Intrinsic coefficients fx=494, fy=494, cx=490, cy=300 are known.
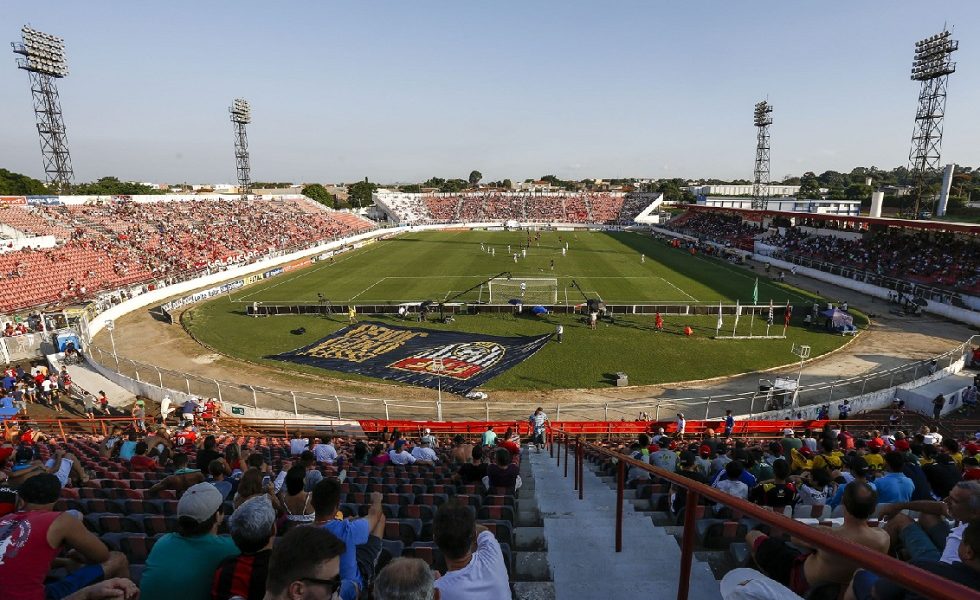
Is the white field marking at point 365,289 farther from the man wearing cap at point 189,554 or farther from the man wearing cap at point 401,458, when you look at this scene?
the man wearing cap at point 189,554

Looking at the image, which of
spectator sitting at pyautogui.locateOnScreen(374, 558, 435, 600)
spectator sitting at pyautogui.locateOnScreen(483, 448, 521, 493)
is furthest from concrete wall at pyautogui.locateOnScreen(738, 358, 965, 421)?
spectator sitting at pyautogui.locateOnScreen(374, 558, 435, 600)

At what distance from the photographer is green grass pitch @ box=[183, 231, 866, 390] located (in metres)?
24.7

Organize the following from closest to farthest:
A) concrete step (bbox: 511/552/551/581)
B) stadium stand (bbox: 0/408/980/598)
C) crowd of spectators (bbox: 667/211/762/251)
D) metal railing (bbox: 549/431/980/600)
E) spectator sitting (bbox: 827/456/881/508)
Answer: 1. metal railing (bbox: 549/431/980/600)
2. stadium stand (bbox: 0/408/980/598)
3. concrete step (bbox: 511/552/551/581)
4. spectator sitting (bbox: 827/456/881/508)
5. crowd of spectators (bbox: 667/211/762/251)

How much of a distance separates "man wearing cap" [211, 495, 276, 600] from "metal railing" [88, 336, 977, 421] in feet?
52.5

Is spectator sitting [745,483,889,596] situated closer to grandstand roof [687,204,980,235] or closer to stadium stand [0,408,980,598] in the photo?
stadium stand [0,408,980,598]

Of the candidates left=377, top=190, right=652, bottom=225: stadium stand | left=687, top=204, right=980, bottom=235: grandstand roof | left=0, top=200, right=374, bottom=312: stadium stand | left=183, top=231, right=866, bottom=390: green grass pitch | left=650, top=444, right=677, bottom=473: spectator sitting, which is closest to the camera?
left=650, top=444, right=677, bottom=473: spectator sitting

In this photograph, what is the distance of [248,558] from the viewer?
308 centimetres

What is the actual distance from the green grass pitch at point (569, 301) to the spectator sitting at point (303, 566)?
19.9m

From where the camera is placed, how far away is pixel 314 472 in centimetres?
748

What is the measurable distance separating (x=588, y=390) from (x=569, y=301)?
16390 mm

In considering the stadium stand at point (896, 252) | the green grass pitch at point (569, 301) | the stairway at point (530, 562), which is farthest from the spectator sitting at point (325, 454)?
the stadium stand at point (896, 252)

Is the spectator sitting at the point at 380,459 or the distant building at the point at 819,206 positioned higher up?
the distant building at the point at 819,206

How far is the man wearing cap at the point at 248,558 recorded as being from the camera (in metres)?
3.01

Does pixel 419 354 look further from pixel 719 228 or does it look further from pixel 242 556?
pixel 719 228
